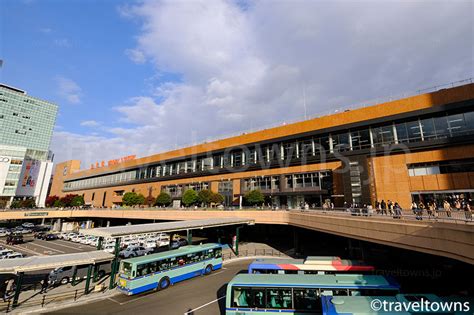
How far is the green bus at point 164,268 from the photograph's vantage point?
707 inches

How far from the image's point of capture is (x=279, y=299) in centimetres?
1301

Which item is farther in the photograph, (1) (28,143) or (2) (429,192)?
(1) (28,143)

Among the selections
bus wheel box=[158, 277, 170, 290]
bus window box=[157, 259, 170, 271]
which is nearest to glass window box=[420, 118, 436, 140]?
bus window box=[157, 259, 170, 271]

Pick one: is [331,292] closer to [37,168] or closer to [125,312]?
[125,312]

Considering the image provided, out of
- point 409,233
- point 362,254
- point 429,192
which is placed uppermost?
point 429,192

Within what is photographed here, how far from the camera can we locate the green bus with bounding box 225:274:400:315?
12.9m

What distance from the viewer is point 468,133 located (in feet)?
96.2

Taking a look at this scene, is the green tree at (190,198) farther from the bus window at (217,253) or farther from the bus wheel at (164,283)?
the bus wheel at (164,283)

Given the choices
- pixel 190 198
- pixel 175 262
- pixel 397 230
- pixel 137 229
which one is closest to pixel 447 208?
pixel 397 230

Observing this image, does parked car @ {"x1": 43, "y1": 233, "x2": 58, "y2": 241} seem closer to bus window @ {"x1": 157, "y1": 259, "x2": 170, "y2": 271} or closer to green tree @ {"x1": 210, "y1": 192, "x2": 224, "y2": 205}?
green tree @ {"x1": 210, "y1": 192, "x2": 224, "y2": 205}

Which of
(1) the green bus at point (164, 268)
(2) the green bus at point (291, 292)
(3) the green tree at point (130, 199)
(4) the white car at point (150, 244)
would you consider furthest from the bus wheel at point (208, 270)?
(3) the green tree at point (130, 199)

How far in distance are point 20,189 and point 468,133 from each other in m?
132

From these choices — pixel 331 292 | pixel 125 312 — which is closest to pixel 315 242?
pixel 331 292

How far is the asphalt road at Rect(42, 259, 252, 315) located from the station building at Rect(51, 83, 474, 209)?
963 inches
